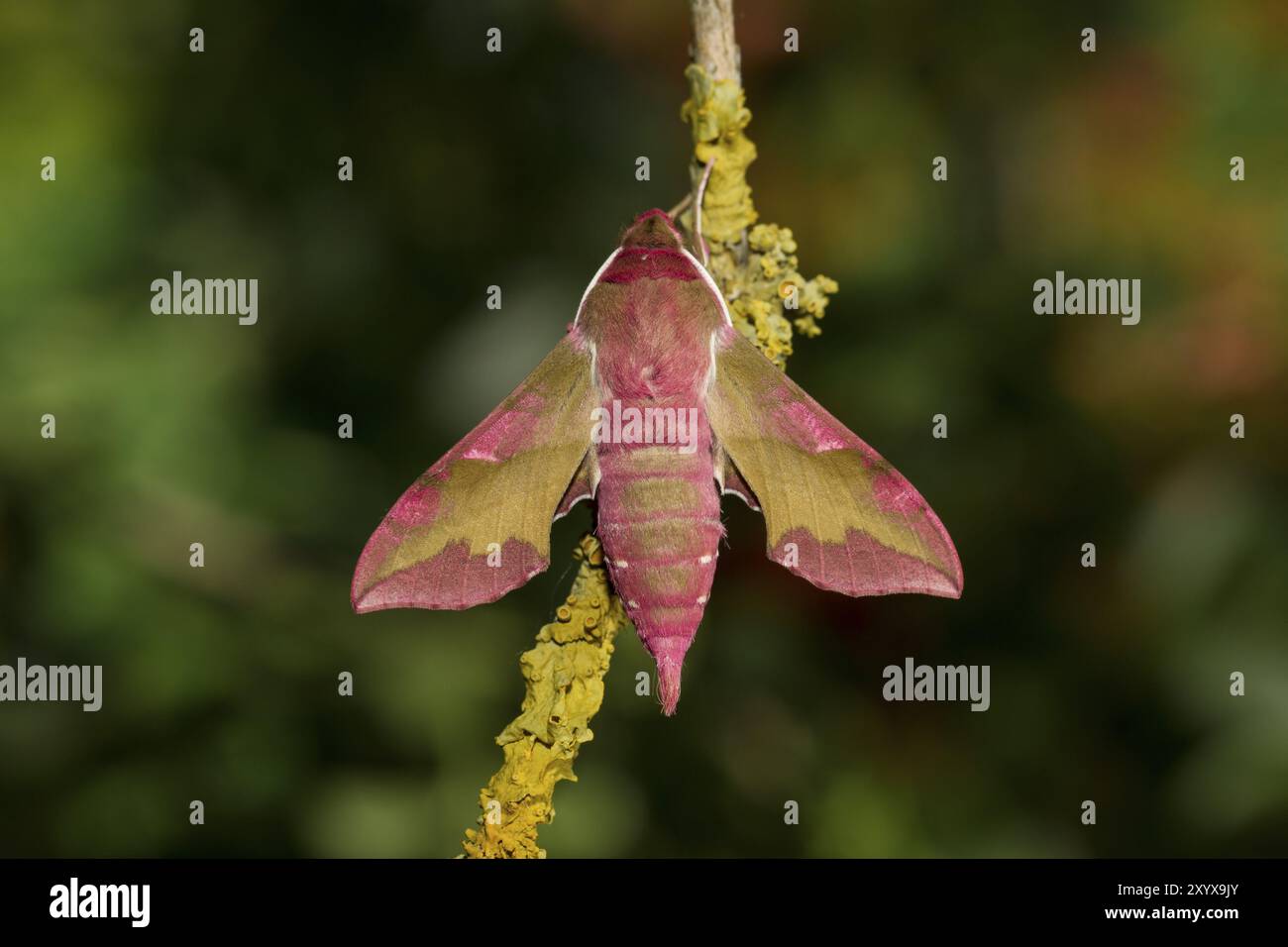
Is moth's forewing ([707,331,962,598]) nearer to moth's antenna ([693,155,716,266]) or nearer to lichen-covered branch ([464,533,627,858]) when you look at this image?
moth's antenna ([693,155,716,266])

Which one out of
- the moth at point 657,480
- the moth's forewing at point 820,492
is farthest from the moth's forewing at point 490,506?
the moth's forewing at point 820,492

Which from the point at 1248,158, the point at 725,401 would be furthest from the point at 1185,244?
the point at 725,401

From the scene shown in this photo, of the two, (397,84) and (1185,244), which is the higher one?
(397,84)

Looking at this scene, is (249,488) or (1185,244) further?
(249,488)

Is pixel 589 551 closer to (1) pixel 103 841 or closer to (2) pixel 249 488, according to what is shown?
(2) pixel 249 488

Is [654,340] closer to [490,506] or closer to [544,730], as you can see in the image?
[490,506]

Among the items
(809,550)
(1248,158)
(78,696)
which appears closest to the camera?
(809,550)

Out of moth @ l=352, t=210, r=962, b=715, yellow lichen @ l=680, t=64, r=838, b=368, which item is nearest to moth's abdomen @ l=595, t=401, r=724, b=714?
moth @ l=352, t=210, r=962, b=715
